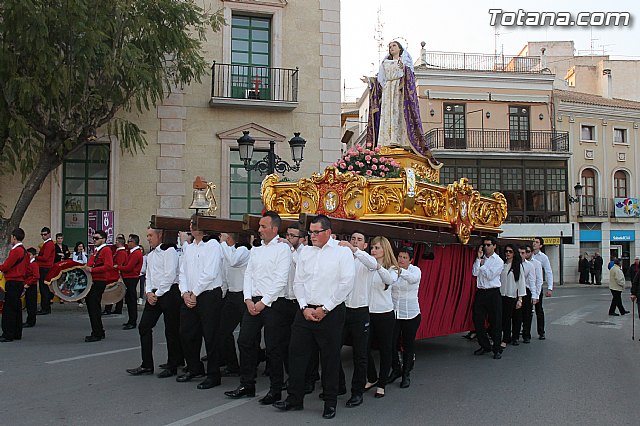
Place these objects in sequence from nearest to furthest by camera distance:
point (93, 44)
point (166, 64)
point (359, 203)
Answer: point (359, 203) < point (93, 44) < point (166, 64)

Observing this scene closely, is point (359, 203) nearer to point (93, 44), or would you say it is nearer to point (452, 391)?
point (452, 391)

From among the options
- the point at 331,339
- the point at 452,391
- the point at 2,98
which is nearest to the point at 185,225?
the point at 331,339

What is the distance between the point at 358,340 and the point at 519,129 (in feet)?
96.0

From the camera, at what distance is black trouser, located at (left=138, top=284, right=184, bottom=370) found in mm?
7840

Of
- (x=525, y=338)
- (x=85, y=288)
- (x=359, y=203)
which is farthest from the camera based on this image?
(x=85, y=288)

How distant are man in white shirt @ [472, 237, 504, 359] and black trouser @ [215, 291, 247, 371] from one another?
371 centimetres

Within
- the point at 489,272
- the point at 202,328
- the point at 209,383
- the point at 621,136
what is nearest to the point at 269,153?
the point at 489,272

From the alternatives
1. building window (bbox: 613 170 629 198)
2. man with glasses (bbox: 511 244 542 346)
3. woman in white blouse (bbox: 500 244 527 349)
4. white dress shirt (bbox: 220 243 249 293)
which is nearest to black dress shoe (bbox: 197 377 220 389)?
white dress shirt (bbox: 220 243 249 293)

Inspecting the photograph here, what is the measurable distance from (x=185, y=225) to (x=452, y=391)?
348 centimetres

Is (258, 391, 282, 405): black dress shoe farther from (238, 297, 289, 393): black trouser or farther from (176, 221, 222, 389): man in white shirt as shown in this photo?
(176, 221, 222, 389): man in white shirt

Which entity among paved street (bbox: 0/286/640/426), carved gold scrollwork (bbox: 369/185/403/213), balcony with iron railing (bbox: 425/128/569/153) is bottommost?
paved street (bbox: 0/286/640/426)

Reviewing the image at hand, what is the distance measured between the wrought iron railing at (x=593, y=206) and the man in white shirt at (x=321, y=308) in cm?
3092

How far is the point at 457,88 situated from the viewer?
33.2 metres

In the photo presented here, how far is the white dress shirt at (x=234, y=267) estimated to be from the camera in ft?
25.8
